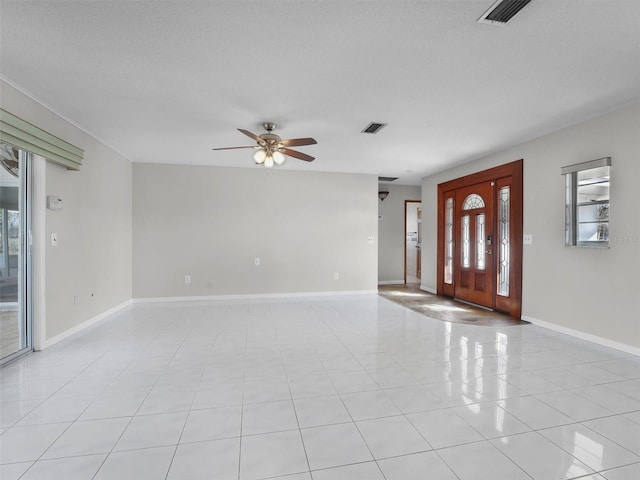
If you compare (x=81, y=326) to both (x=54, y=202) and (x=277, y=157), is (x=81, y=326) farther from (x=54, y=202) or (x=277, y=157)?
(x=277, y=157)

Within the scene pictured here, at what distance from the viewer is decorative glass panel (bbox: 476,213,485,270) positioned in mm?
5488

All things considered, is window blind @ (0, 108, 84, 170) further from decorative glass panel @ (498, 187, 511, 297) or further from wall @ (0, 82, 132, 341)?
decorative glass panel @ (498, 187, 511, 297)

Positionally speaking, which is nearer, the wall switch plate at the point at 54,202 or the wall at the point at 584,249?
the wall at the point at 584,249

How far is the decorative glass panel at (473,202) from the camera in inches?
218

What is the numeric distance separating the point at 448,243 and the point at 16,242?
6496mm

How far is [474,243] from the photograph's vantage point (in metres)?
5.67

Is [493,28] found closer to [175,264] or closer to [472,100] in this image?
[472,100]

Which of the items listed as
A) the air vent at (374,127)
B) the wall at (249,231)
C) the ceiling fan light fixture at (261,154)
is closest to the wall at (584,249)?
the air vent at (374,127)

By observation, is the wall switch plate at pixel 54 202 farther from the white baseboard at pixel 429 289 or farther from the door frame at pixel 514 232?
the white baseboard at pixel 429 289

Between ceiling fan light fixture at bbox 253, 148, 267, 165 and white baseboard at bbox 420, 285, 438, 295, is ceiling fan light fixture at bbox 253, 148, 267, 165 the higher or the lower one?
the higher one

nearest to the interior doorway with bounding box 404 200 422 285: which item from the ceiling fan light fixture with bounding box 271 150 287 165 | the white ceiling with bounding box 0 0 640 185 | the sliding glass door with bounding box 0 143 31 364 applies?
the white ceiling with bounding box 0 0 640 185

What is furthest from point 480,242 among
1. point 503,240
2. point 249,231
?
point 249,231

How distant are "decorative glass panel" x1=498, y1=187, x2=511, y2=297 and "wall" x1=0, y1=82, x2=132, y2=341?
5.94 meters

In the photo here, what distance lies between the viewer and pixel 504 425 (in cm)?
201
